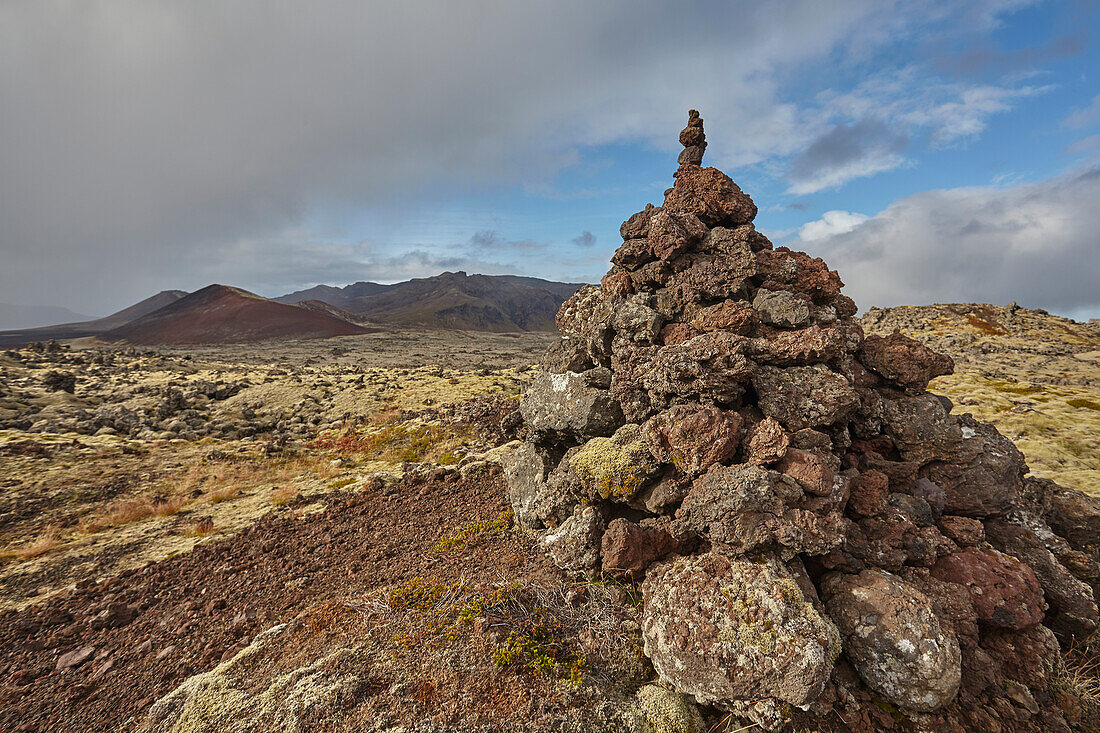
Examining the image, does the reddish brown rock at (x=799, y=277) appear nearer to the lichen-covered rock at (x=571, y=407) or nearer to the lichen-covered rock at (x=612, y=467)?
the lichen-covered rock at (x=571, y=407)

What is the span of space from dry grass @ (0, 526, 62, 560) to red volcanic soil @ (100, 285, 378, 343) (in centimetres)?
9569

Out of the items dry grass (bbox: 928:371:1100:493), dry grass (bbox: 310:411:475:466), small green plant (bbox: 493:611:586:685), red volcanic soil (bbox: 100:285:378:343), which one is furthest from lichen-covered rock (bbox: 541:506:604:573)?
red volcanic soil (bbox: 100:285:378:343)

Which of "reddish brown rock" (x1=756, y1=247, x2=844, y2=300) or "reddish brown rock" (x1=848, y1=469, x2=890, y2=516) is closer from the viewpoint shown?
"reddish brown rock" (x1=848, y1=469, x2=890, y2=516)

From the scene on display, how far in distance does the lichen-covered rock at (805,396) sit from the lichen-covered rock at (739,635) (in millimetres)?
2719

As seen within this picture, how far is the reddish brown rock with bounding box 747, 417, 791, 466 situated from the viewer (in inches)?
261

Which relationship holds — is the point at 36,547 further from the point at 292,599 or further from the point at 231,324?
the point at 231,324

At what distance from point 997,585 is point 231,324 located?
131 m

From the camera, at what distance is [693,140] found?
12125mm

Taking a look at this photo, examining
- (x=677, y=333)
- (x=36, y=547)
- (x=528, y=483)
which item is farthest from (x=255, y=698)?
(x=36, y=547)

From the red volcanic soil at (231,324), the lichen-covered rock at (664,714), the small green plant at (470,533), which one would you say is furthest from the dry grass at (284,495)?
the red volcanic soil at (231,324)

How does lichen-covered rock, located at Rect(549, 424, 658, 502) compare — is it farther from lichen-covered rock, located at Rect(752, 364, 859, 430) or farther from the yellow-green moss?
lichen-covered rock, located at Rect(752, 364, 859, 430)

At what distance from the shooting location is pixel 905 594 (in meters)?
5.82

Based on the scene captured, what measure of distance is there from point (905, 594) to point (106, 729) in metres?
11.2

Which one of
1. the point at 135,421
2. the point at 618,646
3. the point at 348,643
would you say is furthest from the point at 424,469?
the point at 135,421
